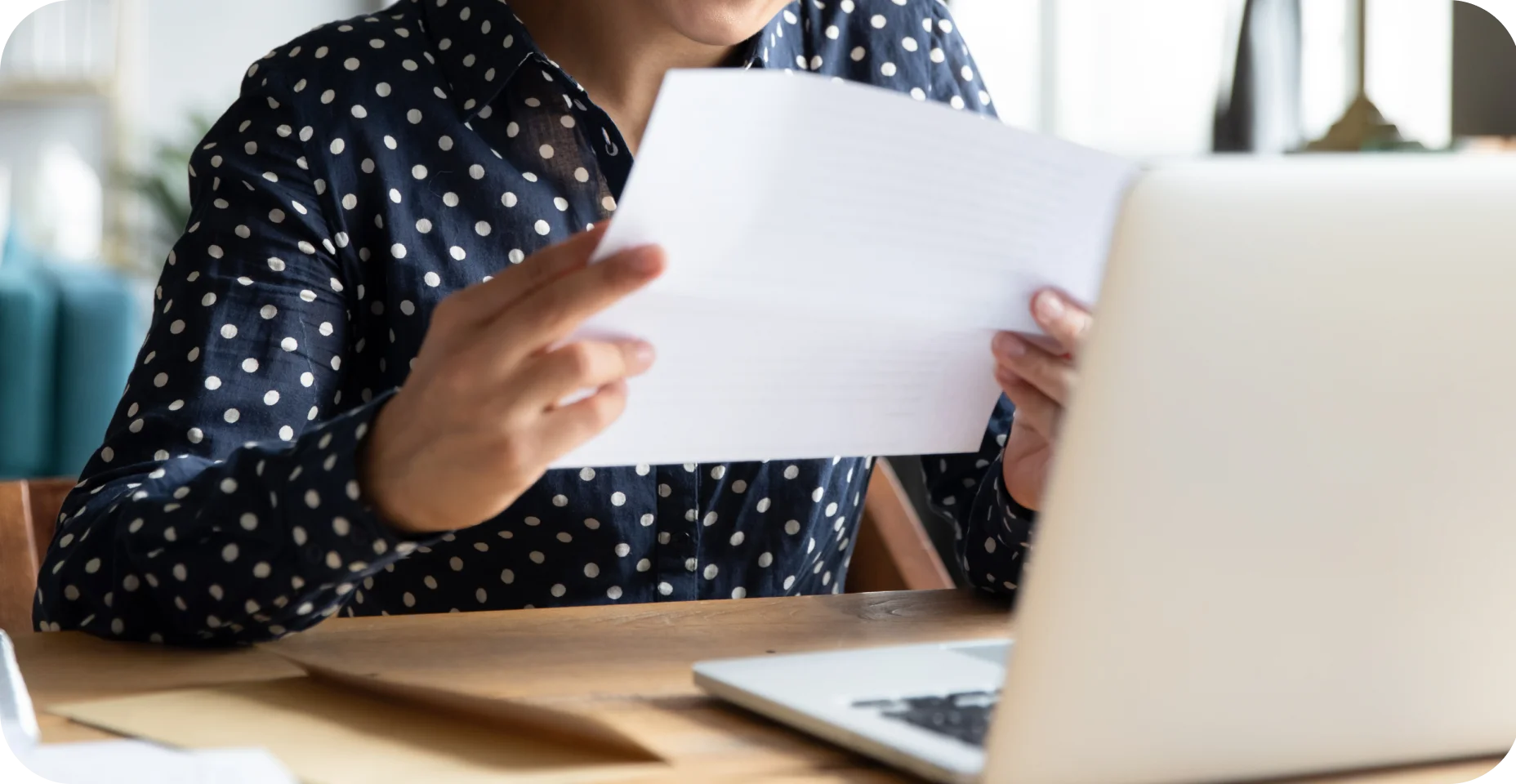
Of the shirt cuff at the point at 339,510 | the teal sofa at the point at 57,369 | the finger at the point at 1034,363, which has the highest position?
the finger at the point at 1034,363

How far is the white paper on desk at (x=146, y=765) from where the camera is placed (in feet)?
1.84

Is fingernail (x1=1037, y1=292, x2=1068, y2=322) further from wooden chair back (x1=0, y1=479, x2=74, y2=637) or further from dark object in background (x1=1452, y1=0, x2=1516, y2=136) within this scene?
dark object in background (x1=1452, y1=0, x2=1516, y2=136)

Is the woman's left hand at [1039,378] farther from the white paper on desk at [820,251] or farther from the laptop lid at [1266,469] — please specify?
the laptop lid at [1266,469]

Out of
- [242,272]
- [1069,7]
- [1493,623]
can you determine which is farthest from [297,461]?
[1069,7]

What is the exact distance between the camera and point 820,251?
0.67 meters

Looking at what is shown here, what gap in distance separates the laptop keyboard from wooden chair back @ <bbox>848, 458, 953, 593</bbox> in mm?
534

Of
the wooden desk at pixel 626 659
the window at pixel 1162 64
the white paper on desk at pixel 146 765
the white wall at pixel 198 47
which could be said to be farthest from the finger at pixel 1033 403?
the white wall at pixel 198 47

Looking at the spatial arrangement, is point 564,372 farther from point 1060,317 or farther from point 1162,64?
point 1162,64

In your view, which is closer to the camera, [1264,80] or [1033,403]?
[1033,403]

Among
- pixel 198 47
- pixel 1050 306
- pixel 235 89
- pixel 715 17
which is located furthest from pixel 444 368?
pixel 198 47

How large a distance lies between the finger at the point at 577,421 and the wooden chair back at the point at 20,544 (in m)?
0.49

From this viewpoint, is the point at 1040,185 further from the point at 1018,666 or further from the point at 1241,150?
the point at 1241,150

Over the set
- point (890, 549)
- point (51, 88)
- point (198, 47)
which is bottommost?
point (890, 549)

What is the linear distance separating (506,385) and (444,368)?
0.03 meters
